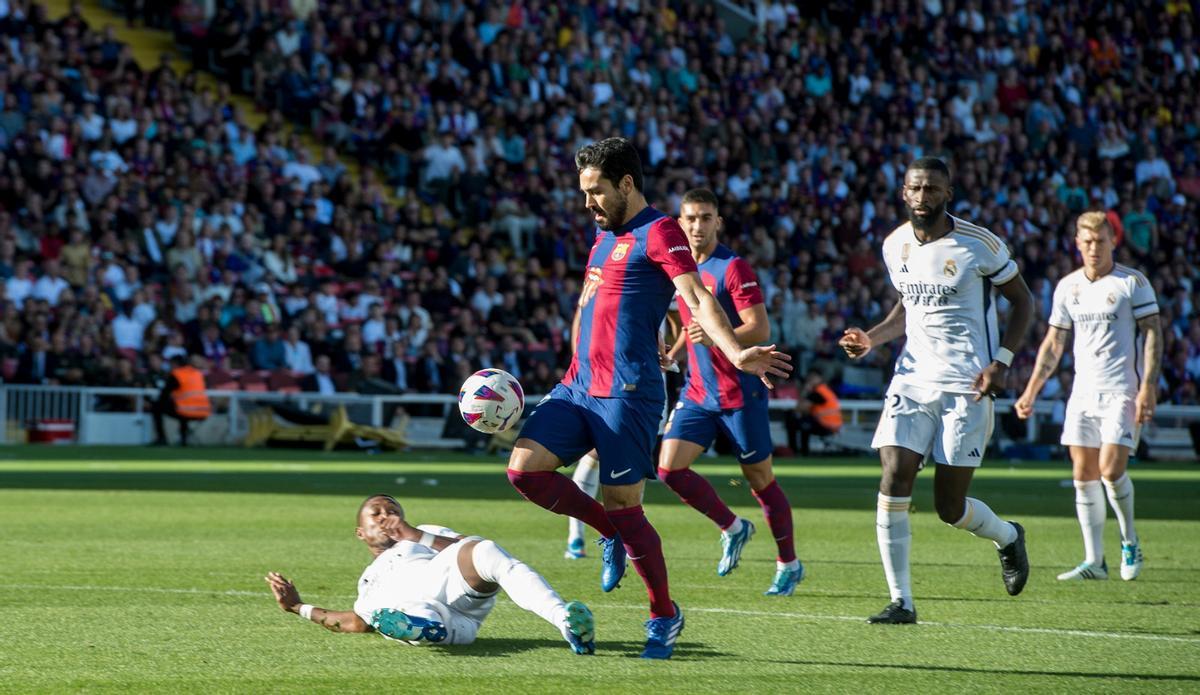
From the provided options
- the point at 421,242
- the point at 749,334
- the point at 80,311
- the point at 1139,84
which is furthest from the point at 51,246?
the point at 1139,84

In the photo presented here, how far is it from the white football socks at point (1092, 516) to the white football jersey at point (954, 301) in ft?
8.52

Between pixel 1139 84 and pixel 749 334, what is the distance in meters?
33.1

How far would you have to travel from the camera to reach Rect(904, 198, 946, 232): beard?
874 centimetres

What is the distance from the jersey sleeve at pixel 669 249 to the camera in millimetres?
7199

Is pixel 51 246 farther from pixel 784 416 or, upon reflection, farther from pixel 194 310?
pixel 784 416

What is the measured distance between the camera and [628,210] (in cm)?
746

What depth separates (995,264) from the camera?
8680 mm

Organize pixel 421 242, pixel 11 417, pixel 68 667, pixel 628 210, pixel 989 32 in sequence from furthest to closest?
pixel 989 32
pixel 421 242
pixel 11 417
pixel 628 210
pixel 68 667

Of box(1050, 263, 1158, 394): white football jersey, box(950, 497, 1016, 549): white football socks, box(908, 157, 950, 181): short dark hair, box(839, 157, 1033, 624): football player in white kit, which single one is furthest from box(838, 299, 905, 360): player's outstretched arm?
box(1050, 263, 1158, 394): white football jersey

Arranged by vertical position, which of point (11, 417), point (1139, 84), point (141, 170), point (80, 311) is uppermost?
point (1139, 84)

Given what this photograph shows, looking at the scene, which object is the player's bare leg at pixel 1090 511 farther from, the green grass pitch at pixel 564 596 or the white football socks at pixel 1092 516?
the green grass pitch at pixel 564 596

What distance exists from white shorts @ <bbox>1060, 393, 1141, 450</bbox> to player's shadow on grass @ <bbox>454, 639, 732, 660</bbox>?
4.38m

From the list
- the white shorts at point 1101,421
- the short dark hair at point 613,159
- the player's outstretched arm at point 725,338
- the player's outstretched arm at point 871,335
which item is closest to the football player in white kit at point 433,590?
Result: the player's outstretched arm at point 725,338

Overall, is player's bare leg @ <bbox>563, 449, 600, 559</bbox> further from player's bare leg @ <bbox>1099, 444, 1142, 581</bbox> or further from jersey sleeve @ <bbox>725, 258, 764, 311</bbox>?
player's bare leg @ <bbox>1099, 444, 1142, 581</bbox>
